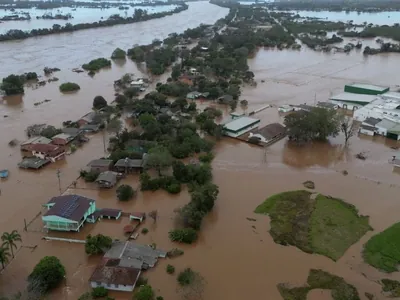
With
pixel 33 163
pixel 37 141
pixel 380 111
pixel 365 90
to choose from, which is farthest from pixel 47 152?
pixel 365 90

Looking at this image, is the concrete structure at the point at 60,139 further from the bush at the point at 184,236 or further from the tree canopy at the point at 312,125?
the tree canopy at the point at 312,125

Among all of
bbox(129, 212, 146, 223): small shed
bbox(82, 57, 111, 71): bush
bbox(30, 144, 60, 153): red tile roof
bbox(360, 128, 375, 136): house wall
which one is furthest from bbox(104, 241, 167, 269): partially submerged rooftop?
bbox(82, 57, 111, 71): bush

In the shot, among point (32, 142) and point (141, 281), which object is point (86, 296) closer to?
point (141, 281)

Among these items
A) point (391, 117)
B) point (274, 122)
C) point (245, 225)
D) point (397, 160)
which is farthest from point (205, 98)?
point (245, 225)

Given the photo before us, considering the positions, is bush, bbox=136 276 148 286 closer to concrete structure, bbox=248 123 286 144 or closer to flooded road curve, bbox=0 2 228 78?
concrete structure, bbox=248 123 286 144

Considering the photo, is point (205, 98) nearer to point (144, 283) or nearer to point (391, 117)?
point (391, 117)

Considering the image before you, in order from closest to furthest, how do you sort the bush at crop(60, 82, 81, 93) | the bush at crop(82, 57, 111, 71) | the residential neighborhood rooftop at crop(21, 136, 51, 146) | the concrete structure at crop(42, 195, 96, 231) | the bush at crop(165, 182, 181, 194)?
the concrete structure at crop(42, 195, 96, 231)
the bush at crop(165, 182, 181, 194)
the residential neighborhood rooftop at crop(21, 136, 51, 146)
the bush at crop(60, 82, 81, 93)
the bush at crop(82, 57, 111, 71)

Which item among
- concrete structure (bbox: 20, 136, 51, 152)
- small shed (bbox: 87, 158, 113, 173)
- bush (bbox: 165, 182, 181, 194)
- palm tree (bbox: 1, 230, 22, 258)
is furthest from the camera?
concrete structure (bbox: 20, 136, 51, 152)
